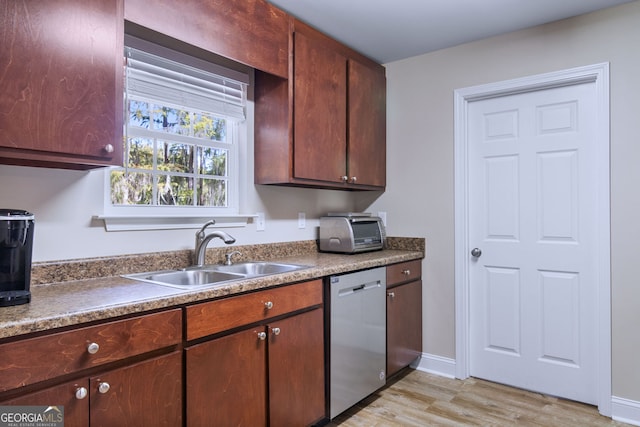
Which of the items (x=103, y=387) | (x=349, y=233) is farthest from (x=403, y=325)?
(x=103, y=387)

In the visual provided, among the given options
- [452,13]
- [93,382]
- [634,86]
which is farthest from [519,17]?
[93,382]

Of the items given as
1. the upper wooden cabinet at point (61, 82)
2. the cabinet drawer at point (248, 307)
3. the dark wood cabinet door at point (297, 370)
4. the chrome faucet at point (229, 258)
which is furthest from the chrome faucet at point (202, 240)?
the upper wooden cabinet at point (61, 82)

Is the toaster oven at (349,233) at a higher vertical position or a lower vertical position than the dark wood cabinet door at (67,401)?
higher

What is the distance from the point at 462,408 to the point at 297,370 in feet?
3.80

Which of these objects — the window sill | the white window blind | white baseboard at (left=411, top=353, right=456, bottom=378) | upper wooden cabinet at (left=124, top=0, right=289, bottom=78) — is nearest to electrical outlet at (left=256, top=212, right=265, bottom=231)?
the window sill

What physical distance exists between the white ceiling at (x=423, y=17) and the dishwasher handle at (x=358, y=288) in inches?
64.1

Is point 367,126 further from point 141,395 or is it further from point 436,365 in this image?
point 141,395

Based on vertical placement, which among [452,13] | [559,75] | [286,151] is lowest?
[286,151]

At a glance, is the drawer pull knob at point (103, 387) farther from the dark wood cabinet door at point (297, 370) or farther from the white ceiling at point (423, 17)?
the white ceiling at point (423, 17)

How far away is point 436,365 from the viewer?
2953mm

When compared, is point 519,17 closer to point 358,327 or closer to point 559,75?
point 559,75

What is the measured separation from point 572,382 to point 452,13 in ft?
7.91

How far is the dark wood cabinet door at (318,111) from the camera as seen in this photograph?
2418mm

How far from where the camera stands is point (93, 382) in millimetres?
1215
